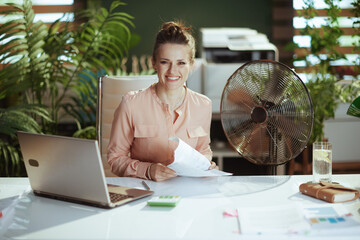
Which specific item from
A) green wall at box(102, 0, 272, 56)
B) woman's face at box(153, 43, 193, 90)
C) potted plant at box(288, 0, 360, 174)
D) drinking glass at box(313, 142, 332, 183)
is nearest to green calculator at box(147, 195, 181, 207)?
drinking glass at box(313, 142, 332, 183)

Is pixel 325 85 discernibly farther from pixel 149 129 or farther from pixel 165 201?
pixel 165 201

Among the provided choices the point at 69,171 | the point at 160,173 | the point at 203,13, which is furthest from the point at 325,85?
the point at 203,13

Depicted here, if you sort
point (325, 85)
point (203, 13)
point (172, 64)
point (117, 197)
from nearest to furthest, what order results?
point (117, 197) → point (172, 64) → point (325, 85) → point (203, 13)

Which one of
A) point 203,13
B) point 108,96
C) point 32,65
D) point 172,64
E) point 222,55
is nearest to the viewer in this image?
point 172,64

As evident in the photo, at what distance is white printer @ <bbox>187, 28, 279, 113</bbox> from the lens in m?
2.81

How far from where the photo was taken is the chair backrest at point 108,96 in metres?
1.86

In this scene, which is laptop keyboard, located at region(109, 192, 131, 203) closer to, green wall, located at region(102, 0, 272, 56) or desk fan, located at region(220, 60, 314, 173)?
desk fan, located at region(220, 60, 314, 173)

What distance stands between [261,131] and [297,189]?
0.68ft

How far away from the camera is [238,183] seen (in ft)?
4.22

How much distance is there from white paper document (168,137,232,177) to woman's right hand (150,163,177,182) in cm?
2

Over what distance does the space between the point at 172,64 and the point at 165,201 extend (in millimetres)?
674

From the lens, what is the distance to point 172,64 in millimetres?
1578

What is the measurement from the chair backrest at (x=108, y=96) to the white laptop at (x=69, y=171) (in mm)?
709

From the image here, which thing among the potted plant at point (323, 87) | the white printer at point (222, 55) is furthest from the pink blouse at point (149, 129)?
the potted plant at point (323, 87)
